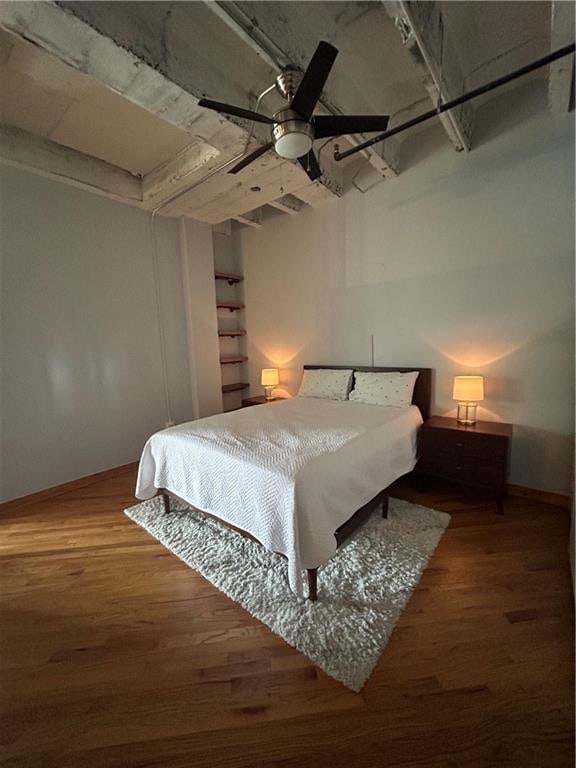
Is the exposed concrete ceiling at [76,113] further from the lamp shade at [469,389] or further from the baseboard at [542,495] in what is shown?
the baseboard at [542,495]

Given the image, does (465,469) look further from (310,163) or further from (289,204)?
(289,204)

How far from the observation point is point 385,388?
9.48ft

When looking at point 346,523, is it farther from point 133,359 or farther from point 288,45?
point 133,359

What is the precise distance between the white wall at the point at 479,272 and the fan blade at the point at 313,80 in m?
1.80

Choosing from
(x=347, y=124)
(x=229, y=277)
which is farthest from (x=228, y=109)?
(x=229, y=277)

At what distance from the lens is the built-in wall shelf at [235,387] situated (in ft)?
14.2

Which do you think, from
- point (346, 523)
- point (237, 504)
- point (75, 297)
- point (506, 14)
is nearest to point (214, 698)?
point (237, 504)

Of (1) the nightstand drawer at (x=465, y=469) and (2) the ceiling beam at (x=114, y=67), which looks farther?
(1) the nightstand drawer at (x=465, y=469)

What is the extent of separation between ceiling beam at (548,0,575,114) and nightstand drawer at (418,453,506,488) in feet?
7.91

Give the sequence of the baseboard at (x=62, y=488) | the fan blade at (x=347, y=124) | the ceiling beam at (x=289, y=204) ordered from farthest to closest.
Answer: the ceiling beam at (x=289, y=204) → the baseboard at (x=62, y=488) → the fan blade at (x=347, y=124)

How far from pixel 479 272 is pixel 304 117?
192 cm

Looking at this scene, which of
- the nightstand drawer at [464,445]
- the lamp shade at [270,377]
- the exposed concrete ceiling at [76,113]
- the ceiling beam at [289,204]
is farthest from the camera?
the lamp shade at [270,377]

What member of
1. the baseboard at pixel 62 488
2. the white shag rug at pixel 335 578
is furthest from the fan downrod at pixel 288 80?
the baseboard at pixel 62 488

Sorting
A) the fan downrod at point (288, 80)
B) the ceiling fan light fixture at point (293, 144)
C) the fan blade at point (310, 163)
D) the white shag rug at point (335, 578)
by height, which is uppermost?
the fan downrod at point (288, 80)
